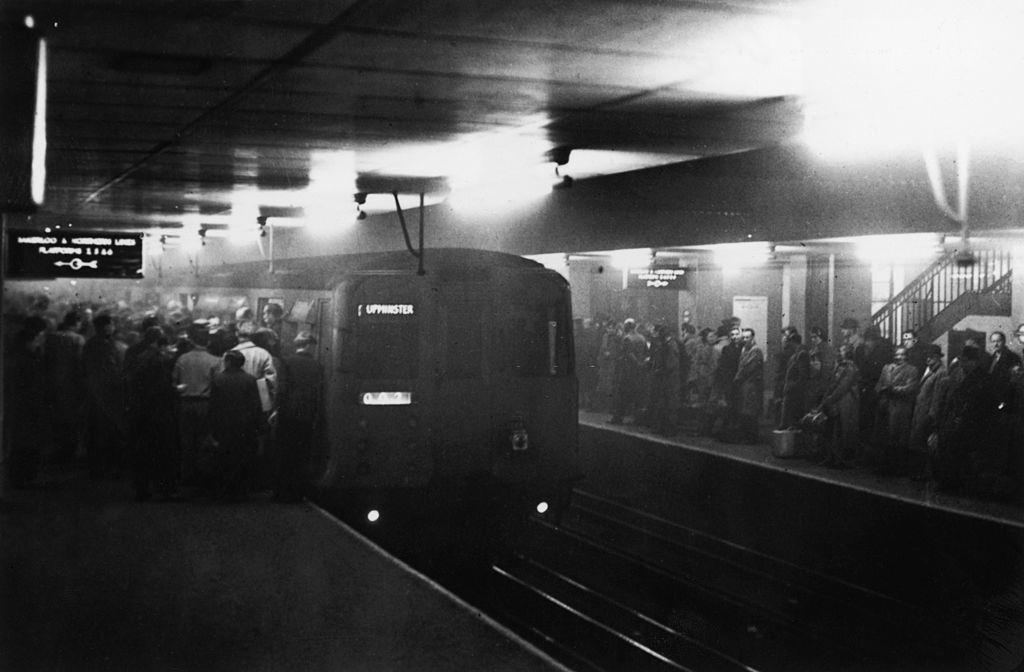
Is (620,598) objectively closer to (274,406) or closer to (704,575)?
(704,575)

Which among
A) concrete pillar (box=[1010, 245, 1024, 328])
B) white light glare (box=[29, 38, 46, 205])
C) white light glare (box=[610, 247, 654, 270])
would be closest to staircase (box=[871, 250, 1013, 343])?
concrete pillar (box=[1010, 245, 1024, 328])

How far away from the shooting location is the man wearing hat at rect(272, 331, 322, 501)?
10516 millimetres

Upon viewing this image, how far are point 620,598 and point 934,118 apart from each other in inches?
198

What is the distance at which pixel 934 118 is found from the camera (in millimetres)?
8172

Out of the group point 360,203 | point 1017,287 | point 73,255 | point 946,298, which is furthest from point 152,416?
point 946,298

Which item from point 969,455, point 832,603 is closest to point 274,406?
point 832,603

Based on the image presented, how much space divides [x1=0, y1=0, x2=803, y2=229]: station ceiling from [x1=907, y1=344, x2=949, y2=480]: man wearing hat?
351 centimetres

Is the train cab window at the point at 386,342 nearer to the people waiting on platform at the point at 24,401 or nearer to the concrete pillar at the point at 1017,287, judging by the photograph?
the people waiting on platform at the point at 24,401

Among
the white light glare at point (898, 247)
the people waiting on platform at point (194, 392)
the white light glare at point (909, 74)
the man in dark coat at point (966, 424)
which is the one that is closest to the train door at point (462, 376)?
the people waiting on platform at point (194, 392)

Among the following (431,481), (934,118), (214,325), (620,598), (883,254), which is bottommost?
(620,598)

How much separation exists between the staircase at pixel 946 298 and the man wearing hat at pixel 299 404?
8.26 metres

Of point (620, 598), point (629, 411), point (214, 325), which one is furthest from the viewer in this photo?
point (629, 411)

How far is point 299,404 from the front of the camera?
1068 centimetres

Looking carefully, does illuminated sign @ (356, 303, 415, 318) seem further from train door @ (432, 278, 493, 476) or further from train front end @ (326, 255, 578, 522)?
train door @ (432, 278, 493, 476)
